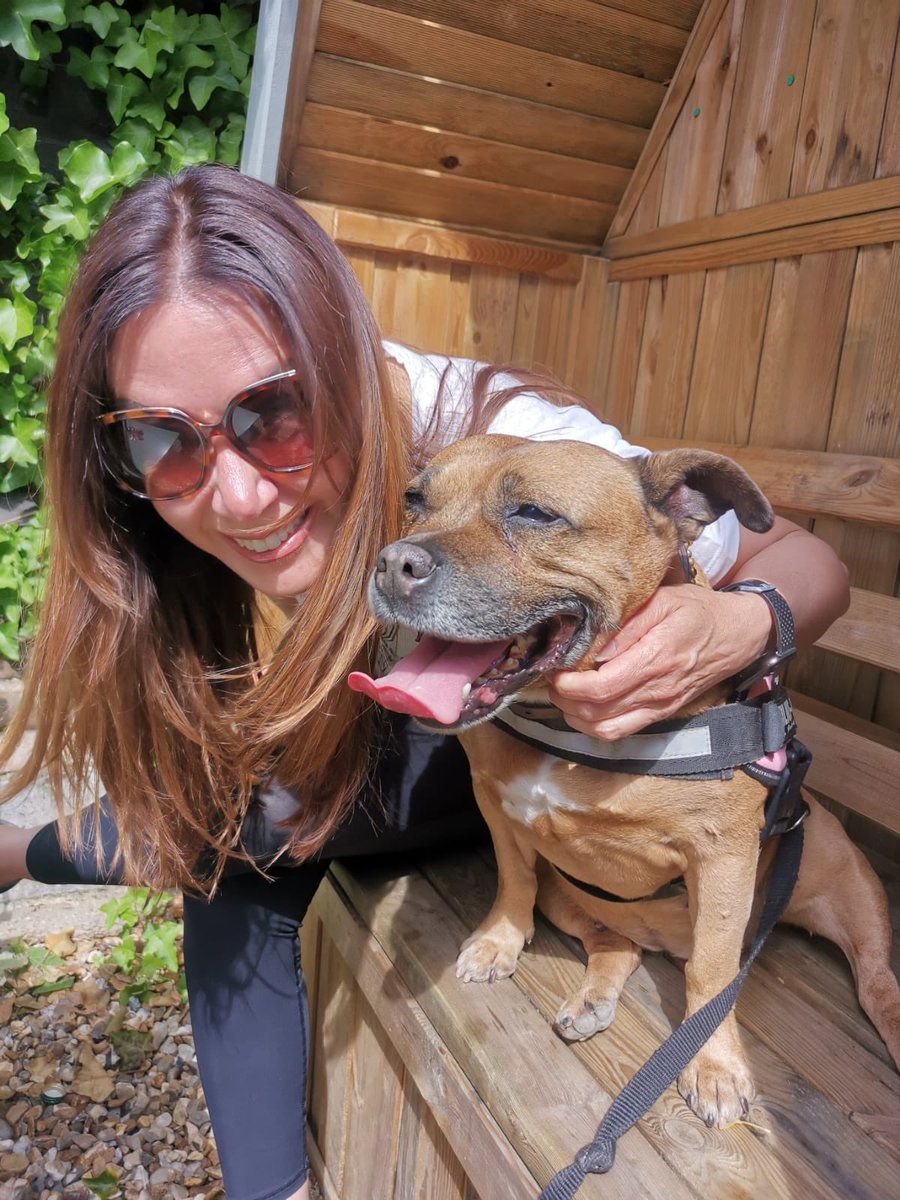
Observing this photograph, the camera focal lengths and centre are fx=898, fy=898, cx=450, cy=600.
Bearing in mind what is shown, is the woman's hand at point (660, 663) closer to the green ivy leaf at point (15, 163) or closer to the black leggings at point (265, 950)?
the black leggings at point (265, 950)

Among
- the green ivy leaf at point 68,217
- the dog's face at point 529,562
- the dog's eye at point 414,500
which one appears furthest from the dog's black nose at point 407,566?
the green ivy leaf at point 68,217

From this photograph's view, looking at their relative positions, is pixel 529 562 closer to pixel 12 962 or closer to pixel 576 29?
pixel 576 29

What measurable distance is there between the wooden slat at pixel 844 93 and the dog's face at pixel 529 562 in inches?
66.2

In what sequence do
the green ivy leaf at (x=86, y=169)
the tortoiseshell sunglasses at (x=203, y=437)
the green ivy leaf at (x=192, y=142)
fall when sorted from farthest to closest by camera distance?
1. the green ivy leaf at (x=192, y=142)
2. the green ivy leaf at (x=86, y=169)
3. the tortoiseshell sunglasses at (x=203, y=437)

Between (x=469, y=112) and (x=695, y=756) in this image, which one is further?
(x=469, y=112)

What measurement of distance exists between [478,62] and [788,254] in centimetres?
120

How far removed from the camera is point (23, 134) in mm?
3059

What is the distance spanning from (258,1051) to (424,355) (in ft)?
5.31

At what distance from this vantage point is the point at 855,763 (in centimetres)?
245

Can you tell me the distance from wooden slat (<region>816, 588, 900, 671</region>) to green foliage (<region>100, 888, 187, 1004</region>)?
2330 mm

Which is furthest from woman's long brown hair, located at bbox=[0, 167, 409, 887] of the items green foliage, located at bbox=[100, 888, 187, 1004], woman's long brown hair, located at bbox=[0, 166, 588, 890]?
green foliage, located at bbox=[100, 888, 187, 1004]

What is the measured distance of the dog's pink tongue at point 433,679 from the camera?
51.4 inches

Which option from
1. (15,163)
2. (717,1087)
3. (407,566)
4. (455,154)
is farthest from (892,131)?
(15,163)

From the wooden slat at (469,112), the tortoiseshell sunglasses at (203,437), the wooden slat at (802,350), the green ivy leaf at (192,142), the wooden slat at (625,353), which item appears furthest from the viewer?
the wooden slat at (625,353)
